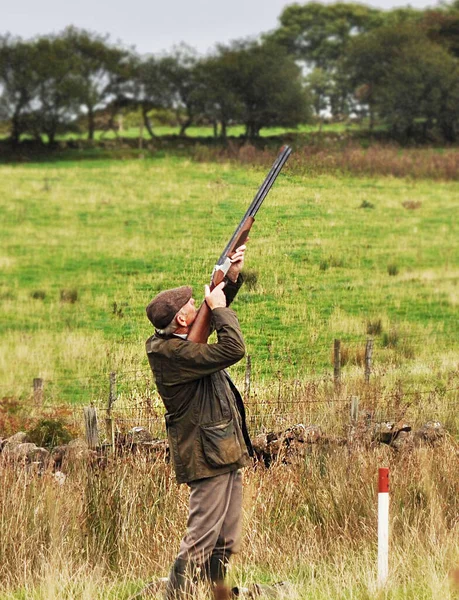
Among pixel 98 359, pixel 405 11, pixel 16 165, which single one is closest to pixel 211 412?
pixel 98 359

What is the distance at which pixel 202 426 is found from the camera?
21.0ft

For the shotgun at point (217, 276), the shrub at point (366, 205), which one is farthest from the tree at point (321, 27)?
the shotgun at point (217, 276)

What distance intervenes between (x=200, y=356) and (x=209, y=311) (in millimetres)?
344

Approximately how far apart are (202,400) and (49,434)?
677 cm

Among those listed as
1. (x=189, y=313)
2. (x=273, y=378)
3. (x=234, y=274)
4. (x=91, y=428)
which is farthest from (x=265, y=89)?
(x=189, y=313)

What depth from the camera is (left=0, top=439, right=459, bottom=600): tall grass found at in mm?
6734

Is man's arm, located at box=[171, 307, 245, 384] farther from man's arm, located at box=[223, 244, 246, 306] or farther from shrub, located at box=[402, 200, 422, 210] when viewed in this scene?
shrub, located at box=[402, 200, 422, 210]

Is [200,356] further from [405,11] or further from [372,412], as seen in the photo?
[405,11]

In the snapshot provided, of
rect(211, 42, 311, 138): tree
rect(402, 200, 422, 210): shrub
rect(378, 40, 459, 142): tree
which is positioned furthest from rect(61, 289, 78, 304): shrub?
rect(378, 40, 459, 142): tree

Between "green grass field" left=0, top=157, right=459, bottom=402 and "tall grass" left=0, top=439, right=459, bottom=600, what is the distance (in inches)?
150

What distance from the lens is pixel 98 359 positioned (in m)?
16.4

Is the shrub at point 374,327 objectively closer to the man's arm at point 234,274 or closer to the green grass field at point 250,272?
the green grass field at point 250,272

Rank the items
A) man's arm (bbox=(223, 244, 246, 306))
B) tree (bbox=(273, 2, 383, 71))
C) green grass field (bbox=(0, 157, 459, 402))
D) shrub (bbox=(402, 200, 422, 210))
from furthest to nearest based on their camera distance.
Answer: tree (bbox=(273, 2, 383, 71)) → shrub (bbox=(402, 200, 422, 210)) → green grass field (bbox=(0, 157, 459, 402)) → man's arm (bbox=(223, 244, 246, 306))

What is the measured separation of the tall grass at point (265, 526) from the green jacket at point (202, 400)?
78 cm
